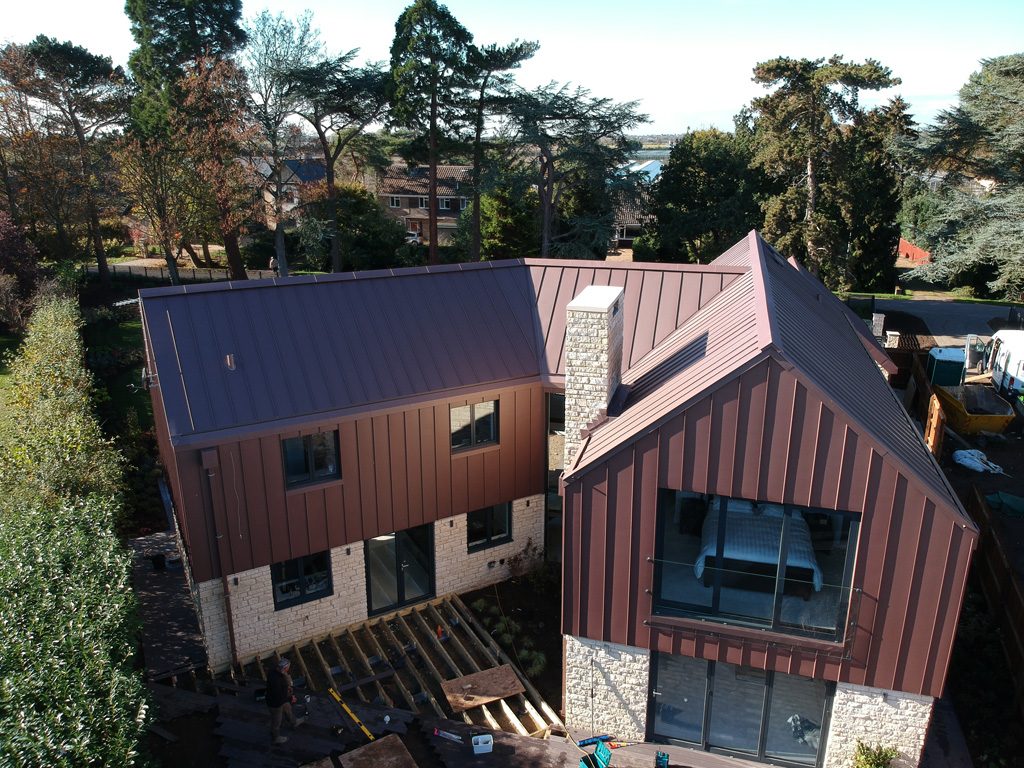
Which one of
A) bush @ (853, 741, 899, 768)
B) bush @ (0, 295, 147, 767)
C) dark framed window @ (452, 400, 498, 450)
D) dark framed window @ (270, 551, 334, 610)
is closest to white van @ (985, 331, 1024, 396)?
bush @ (853, 741, 899, 768)

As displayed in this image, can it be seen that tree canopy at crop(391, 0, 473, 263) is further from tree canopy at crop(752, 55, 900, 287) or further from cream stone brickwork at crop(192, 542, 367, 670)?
cream stone brickwork at crop(192, 542, 367, 670)

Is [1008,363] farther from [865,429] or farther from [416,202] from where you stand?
[416,202]

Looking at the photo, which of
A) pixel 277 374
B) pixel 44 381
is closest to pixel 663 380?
pixel 277 374

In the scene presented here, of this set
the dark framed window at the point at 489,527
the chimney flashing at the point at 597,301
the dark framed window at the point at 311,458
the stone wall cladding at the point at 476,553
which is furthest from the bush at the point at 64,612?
the chimney flashing at the point at 597,301

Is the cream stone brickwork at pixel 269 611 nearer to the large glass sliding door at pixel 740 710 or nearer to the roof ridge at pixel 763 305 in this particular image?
the large glass sliding door at pixel 740 710

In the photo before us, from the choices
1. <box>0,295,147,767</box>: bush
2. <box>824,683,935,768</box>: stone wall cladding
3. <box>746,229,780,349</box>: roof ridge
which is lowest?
<box>824,683,935,768</box>: stone wall cladding

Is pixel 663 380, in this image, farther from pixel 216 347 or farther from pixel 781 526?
pixel 216 347

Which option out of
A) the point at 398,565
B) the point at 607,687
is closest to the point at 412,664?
the point at 398,565
